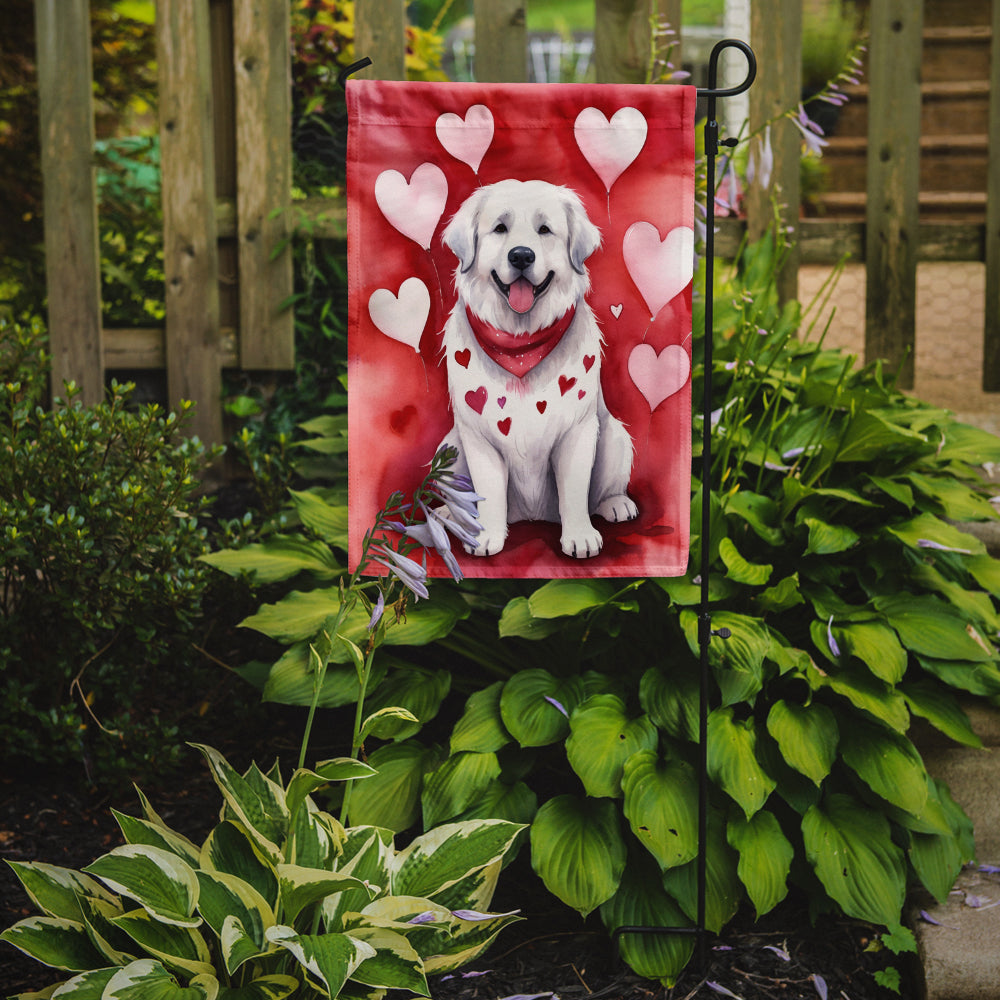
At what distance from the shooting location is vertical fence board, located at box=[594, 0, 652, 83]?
3080mm

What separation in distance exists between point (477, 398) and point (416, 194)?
0.38 metres

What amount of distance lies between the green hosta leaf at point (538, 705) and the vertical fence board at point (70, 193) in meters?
1.95

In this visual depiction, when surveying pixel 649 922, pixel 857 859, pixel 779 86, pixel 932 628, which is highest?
pixel 779 86

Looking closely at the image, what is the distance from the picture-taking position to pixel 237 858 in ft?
5.46

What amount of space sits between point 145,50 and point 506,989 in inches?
159

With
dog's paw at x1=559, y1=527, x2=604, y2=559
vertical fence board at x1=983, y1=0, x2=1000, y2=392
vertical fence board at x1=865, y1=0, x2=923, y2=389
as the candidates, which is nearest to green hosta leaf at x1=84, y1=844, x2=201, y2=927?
dog's paw at x1=559, y1=527, x2=604, y2=559

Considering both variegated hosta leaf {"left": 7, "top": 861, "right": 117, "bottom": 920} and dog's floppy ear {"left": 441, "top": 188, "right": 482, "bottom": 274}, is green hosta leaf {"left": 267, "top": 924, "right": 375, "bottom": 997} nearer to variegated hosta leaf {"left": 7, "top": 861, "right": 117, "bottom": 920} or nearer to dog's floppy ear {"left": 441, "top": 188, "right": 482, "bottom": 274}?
variegated hosta leaf {"left": 7, "top": 861, "right": 117, "bottom": 920}

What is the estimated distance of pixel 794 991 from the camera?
6.08 feet

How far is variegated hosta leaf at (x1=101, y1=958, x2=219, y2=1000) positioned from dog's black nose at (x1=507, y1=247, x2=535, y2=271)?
49.8 inches

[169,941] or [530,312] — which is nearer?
[169,941]

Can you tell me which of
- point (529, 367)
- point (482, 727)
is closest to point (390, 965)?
point (482, 727)

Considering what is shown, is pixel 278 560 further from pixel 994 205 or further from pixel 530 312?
pixel 994 205

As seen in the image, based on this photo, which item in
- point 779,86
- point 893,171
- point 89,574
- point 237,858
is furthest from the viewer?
point 893,171

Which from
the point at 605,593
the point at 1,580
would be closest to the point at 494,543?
the point at 605,593
